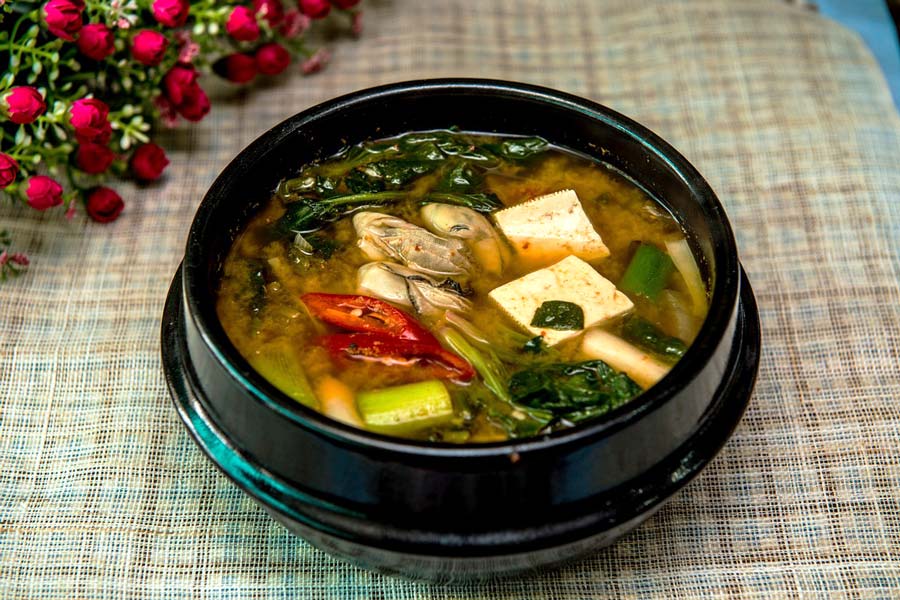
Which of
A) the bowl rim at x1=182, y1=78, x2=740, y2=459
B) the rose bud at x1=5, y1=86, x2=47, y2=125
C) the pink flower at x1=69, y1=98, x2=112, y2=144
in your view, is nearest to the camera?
the bowl rim at x1=182, y1=78, x2=740, y2=459

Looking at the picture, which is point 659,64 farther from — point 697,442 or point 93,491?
point 93,491

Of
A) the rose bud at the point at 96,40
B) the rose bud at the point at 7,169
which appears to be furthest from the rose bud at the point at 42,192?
the rose bud at the point at 96,40

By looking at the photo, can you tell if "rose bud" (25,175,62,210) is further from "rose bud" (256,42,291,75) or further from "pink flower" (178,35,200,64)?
"rose bud" (256,42,291,75)

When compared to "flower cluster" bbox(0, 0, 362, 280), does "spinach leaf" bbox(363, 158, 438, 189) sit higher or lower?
higher

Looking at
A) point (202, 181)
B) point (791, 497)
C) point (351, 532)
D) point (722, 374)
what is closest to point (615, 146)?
point (722, 374)

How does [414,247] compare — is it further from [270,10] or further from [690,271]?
[270,10]

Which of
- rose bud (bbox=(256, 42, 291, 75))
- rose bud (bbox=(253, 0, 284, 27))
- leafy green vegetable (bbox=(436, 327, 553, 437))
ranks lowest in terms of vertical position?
rose bud (bbox=(256, 42, 291, 75))

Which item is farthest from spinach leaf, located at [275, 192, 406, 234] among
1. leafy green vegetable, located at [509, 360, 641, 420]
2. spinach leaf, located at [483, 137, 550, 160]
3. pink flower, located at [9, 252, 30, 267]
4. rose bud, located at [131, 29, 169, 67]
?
pink flower, located at [9, 252, 30, 267]

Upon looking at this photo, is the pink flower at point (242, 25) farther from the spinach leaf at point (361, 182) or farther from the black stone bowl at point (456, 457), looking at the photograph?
the black stone bowl at point (456, 457)
